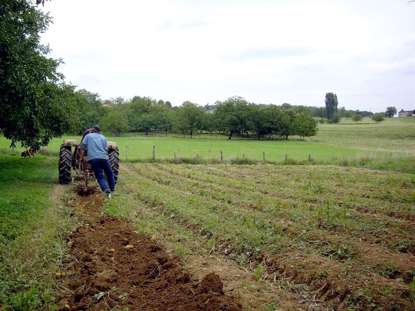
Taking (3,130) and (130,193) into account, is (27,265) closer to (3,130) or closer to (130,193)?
(130,193)

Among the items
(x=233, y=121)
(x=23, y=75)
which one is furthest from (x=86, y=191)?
(x=233, y=121)

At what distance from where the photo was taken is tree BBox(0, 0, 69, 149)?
13578 millimetres

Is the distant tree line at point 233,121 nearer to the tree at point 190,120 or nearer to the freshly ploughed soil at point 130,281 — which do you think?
the tree at point 190,120

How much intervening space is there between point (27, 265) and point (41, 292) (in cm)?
102

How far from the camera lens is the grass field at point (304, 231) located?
5945mm

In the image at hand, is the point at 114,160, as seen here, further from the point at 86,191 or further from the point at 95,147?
the point at 95,147

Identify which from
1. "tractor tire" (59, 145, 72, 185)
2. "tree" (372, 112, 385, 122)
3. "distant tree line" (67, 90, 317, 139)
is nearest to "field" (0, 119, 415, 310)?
"tractor tire" (59, 145, 72, 185)

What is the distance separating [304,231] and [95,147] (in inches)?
255

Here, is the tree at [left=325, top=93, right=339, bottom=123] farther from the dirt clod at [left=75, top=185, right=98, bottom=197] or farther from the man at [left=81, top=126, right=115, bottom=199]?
the man at [left=81, top=126, right=115, bottom=199]

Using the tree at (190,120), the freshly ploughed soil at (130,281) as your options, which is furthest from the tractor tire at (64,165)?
the tree at (190,120)

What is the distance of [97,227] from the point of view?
8.88 metres

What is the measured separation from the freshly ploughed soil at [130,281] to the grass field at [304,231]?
2.51 ft

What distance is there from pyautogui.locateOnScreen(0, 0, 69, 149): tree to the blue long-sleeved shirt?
3.54 m

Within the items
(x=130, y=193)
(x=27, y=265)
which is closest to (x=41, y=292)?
(x=27, y=265)
